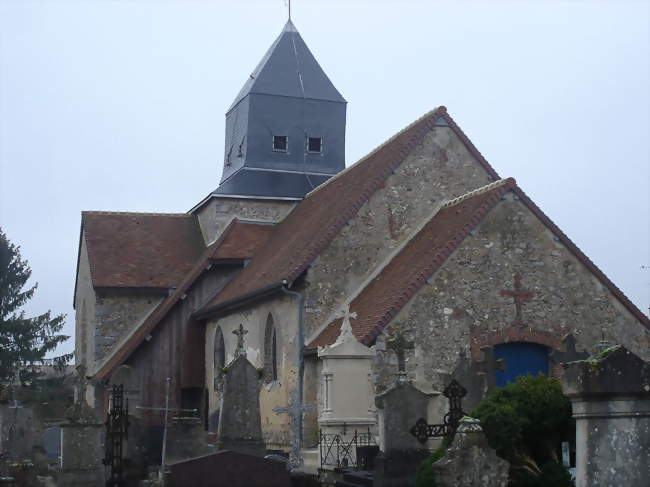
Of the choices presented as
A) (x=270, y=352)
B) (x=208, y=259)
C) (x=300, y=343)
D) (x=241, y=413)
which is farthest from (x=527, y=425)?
(x=208, y=259)

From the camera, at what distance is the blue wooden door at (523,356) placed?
68.7 ft

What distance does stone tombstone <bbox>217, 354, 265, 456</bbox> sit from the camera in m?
16.2

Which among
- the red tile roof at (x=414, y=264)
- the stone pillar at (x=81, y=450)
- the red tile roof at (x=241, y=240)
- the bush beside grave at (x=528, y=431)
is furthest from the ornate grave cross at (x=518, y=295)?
the red tile roof at (x=241, y=240)

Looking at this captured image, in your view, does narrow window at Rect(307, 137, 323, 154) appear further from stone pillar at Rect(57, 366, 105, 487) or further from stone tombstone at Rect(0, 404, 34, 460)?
stone pillar at Rect(57, 366, 105, 487)

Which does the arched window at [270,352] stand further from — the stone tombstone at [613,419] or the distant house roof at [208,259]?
the stone tombstone at [613,419]

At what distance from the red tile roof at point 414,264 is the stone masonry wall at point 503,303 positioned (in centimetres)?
19

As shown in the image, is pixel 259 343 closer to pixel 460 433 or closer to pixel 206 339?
pixel 206 339

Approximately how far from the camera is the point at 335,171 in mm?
33594

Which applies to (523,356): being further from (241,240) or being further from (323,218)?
(241,240)

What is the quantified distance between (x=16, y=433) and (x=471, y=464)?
15.6m

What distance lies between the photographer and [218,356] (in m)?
27.8

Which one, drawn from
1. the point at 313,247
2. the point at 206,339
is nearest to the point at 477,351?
the point at 313,247

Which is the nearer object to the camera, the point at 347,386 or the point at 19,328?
the point at 347,386

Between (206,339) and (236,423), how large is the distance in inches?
496
